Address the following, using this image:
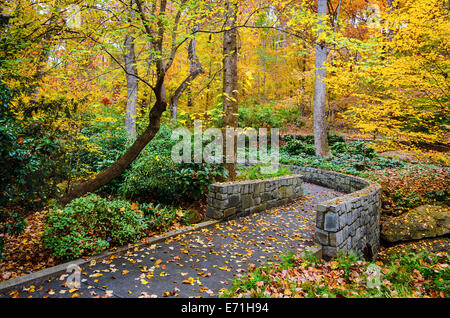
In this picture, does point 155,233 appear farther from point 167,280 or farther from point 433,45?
point 433,45

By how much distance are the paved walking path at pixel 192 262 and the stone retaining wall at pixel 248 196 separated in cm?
31

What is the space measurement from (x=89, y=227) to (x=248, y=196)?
356 cm

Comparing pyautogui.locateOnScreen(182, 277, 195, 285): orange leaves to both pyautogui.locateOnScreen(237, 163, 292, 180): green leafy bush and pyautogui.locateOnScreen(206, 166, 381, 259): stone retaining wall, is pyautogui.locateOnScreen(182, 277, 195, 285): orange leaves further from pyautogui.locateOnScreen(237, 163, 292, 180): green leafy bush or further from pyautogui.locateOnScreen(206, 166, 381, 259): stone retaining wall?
pyautogui.locateOnScreen(237, 163, 292, 180): green leafy bush

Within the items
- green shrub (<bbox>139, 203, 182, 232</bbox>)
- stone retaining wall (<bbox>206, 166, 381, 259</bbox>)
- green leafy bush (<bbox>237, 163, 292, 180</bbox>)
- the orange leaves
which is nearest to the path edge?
green shrub (<bbox>139, 203, 182, 232</bbox>)

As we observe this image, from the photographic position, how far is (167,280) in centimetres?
317

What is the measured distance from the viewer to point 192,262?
3.72 metres

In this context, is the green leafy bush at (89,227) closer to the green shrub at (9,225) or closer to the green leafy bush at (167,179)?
the green shrub at (9,225)

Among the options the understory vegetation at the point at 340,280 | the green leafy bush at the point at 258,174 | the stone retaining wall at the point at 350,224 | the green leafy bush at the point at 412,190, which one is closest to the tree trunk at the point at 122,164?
the understory vegetation at the point at 340,280

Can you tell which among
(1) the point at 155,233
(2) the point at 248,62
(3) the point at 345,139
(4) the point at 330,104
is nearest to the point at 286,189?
(1) the point at 155,233

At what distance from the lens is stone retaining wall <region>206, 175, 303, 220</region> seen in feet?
18.1

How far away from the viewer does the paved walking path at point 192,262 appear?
2888mm

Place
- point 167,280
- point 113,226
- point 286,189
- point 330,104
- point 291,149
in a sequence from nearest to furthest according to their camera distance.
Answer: point 167,280 → point 113,226 → point 286,189 → point 291,149 → point 330,104

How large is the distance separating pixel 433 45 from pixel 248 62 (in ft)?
49.4

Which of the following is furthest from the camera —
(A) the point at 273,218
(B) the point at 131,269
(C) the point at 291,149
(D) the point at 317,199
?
(C) the point at 291,149
